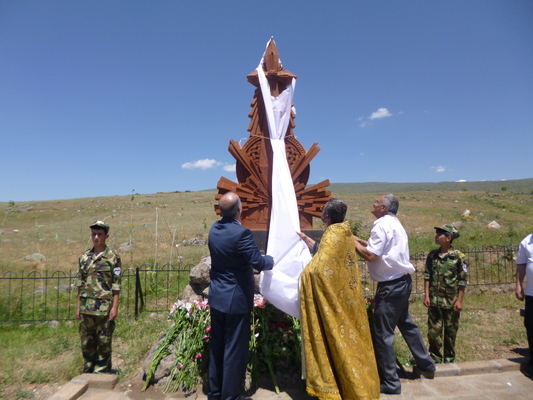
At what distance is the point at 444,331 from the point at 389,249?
1664mm

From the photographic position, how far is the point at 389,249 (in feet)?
10.4

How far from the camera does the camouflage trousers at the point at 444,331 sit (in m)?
3.85

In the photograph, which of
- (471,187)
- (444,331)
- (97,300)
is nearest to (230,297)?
(97,300)

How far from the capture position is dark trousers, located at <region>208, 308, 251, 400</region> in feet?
9.46

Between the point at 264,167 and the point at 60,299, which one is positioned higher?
the point at 264,167

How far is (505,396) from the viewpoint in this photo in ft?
10.5

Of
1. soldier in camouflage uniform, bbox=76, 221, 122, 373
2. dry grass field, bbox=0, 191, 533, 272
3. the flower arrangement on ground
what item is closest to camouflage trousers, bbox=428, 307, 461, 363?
the flower arrangement on ground

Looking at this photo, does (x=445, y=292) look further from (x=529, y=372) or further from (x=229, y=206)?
(x=229, y=206)

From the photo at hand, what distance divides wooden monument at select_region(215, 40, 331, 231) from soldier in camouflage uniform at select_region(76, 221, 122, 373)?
1.56 meters

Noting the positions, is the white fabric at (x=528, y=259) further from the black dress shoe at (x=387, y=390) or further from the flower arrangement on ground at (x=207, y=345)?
the flower arrangement on ground at (x=207, y=345)

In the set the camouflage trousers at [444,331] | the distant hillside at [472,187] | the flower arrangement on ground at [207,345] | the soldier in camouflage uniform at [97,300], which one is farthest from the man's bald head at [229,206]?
the distant hillside at [472,187]

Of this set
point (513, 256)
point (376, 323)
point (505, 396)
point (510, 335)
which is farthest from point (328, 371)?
point (513, 256)

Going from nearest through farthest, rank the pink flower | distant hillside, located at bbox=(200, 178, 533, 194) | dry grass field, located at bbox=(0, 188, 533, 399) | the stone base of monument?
the pink flower
dry grass field, located at bbox=(0, 188, 533, 399)
the stone base of monument
distant hillside, located at bbox=(200, 178, 533, 194)

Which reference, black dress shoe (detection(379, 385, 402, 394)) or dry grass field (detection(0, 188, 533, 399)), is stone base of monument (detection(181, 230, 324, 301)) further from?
black dress shoe (detection(379, 385, 402, 394))
